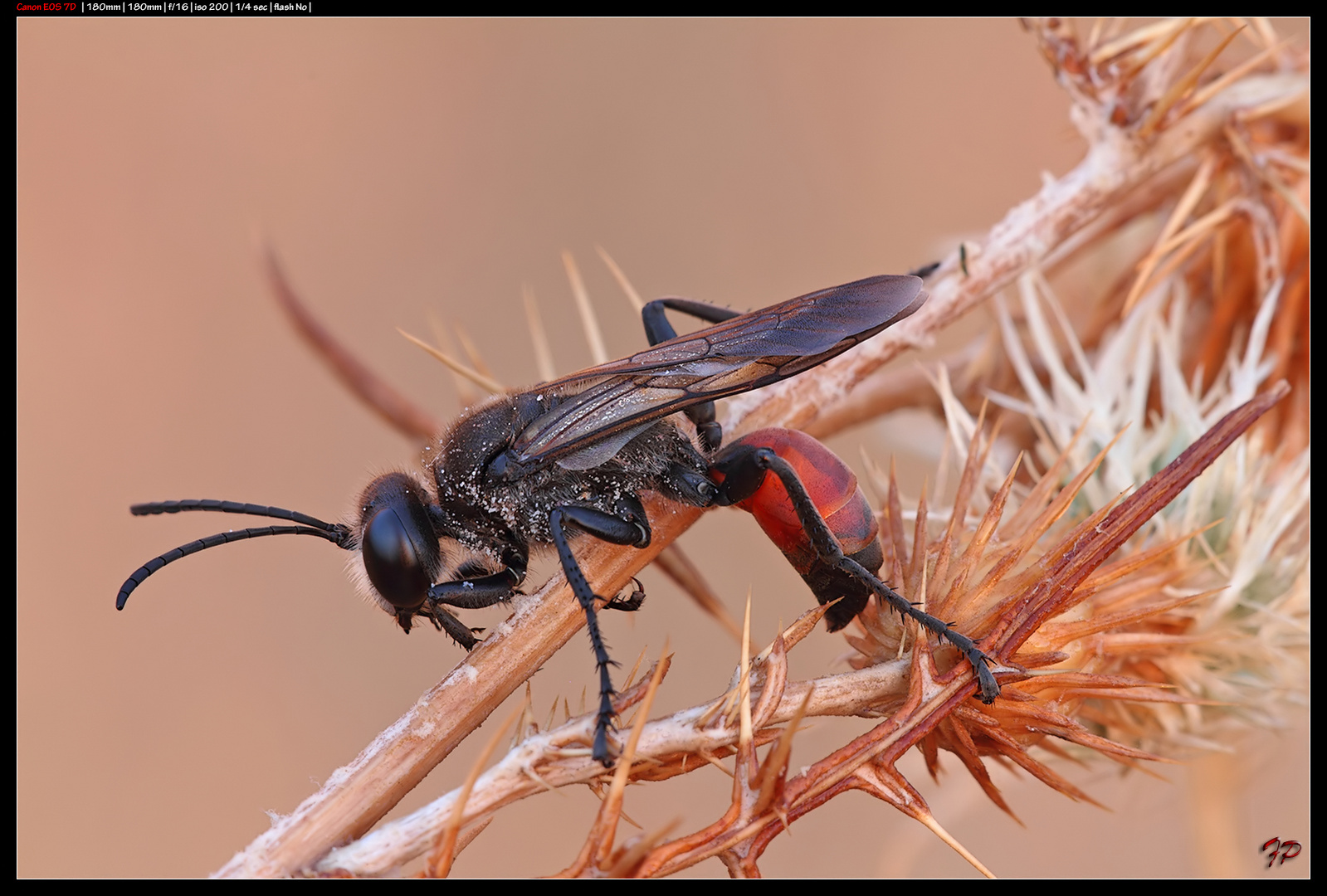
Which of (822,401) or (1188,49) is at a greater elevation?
(1188,49)

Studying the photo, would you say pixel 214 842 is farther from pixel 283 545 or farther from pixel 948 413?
pixel 948 413

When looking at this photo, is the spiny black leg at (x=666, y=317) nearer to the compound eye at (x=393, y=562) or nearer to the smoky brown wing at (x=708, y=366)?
the smoky brown wing at (x=708, y=366)

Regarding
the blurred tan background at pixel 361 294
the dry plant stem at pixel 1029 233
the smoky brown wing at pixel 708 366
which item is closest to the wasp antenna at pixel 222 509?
the smoky brown wing at pixel 708 366

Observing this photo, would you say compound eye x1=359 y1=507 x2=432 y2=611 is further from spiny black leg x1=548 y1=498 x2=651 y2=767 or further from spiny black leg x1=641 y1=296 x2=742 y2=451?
spiny black leg x1=641 y1=296 x2=742 y2=451

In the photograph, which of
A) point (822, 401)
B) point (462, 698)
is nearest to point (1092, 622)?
point (822, 401)

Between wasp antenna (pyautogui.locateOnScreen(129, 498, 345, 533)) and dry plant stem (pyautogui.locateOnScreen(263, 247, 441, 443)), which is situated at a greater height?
dry plant stem (pyautogui.locateOnScreen(263, 247, 441, 443))

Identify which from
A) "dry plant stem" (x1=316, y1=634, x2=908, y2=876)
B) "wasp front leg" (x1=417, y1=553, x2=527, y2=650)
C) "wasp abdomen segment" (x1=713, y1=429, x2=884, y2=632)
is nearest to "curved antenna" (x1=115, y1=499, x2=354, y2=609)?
"wasp front leg" (x1=417, y1=553, x2=527, y2=650)

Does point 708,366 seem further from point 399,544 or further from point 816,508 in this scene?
point 399,544
